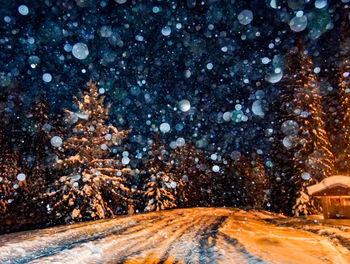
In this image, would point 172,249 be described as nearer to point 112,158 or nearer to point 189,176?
point 112,158

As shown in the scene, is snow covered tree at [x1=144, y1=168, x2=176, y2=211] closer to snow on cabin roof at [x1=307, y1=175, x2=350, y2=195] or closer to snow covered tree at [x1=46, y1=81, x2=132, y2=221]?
snow covered tree at [x1=46, y1=81, x2=132, y2=221]

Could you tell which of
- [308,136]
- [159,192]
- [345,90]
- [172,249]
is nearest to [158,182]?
[159,192]

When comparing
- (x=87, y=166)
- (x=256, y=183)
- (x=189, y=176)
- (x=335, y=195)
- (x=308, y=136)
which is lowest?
(x=256, y=183)

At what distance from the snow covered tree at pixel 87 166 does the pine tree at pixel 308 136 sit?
44.5ft

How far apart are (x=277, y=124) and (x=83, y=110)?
1612 centimetres

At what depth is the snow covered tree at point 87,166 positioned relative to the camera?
44.6 feet

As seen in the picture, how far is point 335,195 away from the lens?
13.9 meters

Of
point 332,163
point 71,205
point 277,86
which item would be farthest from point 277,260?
point 277,86

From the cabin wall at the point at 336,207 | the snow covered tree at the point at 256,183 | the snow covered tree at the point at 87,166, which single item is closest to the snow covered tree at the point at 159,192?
the snow covered tree at the point at 87,166

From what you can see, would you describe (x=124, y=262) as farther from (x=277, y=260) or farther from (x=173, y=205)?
(x=173, y=205)

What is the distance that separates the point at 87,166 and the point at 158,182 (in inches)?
331

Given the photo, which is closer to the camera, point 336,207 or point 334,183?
point 334,183

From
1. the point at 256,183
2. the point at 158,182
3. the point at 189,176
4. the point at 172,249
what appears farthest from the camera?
the point at 256,183

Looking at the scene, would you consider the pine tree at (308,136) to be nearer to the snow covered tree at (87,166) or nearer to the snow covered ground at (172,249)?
the snow covered ground at (172,249)
